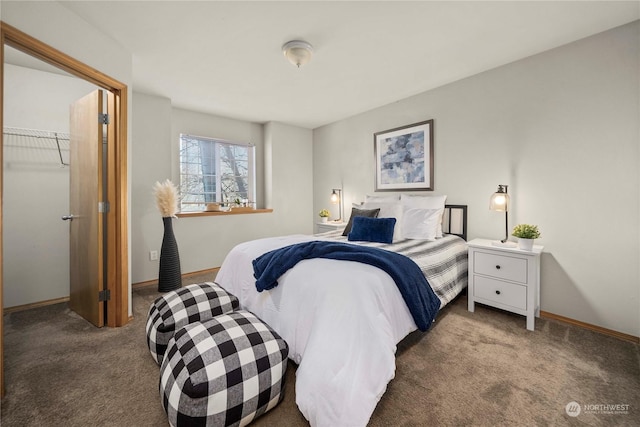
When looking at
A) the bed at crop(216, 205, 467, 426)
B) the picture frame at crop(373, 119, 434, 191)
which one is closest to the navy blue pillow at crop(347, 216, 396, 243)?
the bed at crop(216, 205, 467, 426)

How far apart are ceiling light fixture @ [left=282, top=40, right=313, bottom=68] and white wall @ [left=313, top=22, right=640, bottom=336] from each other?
6.05 feet

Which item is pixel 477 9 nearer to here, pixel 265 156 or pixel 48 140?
pixel 265 156

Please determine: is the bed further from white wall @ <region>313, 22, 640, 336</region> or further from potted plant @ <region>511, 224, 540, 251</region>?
white wall @ <region>313, 22, 640, 336</region>

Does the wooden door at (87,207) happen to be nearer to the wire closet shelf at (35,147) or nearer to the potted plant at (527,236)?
the wire closet shelf at (35,147)

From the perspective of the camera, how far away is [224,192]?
14.8 feet

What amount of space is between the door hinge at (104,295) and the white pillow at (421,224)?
9.84 feet

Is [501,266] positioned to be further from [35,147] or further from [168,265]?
[35,147]

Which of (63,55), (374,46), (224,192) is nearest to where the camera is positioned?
(63,55)

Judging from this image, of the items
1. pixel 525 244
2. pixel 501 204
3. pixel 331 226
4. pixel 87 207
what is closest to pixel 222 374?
pixel 87 207

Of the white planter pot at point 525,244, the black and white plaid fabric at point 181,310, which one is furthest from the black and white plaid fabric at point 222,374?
the white planter pot at point 525,244

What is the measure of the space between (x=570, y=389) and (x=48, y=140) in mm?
5026

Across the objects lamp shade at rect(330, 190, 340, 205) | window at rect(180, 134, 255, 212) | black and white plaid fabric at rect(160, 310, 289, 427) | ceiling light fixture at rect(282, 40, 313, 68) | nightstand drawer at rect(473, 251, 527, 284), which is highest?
ceiling light fixture at rect(282, 40, 313, 68)

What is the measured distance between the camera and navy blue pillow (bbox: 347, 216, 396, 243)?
268 centimetres

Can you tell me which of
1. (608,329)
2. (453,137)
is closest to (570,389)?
(608,329)
